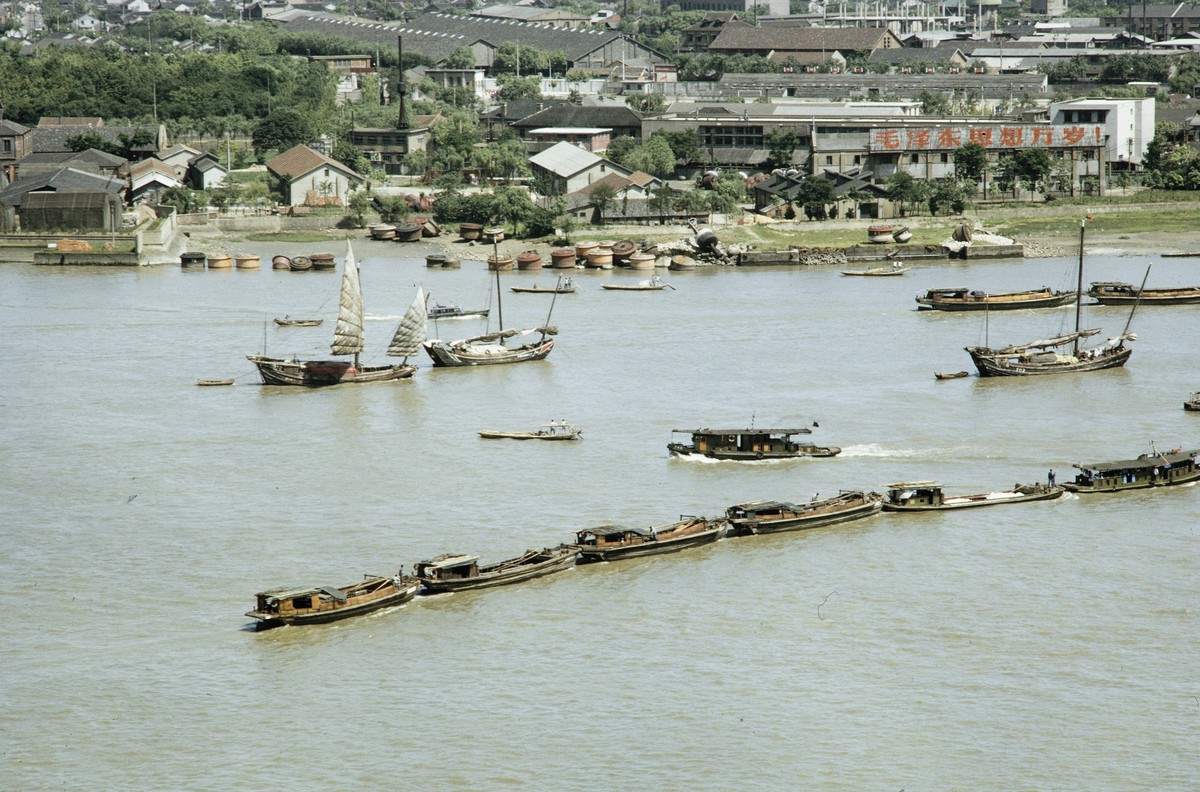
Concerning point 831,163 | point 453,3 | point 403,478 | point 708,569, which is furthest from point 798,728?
point 453,3

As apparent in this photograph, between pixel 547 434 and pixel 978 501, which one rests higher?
pixel 547 434

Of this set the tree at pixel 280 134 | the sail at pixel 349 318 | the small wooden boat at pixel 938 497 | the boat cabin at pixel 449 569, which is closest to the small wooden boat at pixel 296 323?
the sail at pixel 349 318

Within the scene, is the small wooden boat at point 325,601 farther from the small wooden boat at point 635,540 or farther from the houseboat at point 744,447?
the houseboat at point 744,447

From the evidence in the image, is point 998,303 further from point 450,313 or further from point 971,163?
point 971,163

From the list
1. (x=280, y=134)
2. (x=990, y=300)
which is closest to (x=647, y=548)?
(x=990, y=300)

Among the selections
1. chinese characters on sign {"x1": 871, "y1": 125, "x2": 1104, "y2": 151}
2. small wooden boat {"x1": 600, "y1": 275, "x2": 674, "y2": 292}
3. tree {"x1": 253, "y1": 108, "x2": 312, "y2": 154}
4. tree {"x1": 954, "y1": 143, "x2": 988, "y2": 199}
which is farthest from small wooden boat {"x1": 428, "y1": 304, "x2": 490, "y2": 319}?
tree {"x1": 253, "y1": 108, "x2": 312, "y2": 154}

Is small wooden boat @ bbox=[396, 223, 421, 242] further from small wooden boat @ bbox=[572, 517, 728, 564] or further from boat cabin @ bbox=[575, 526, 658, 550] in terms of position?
boat cabin @ bbox=[575, 526, 658, 550]

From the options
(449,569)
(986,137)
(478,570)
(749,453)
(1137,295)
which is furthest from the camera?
(986,137)
